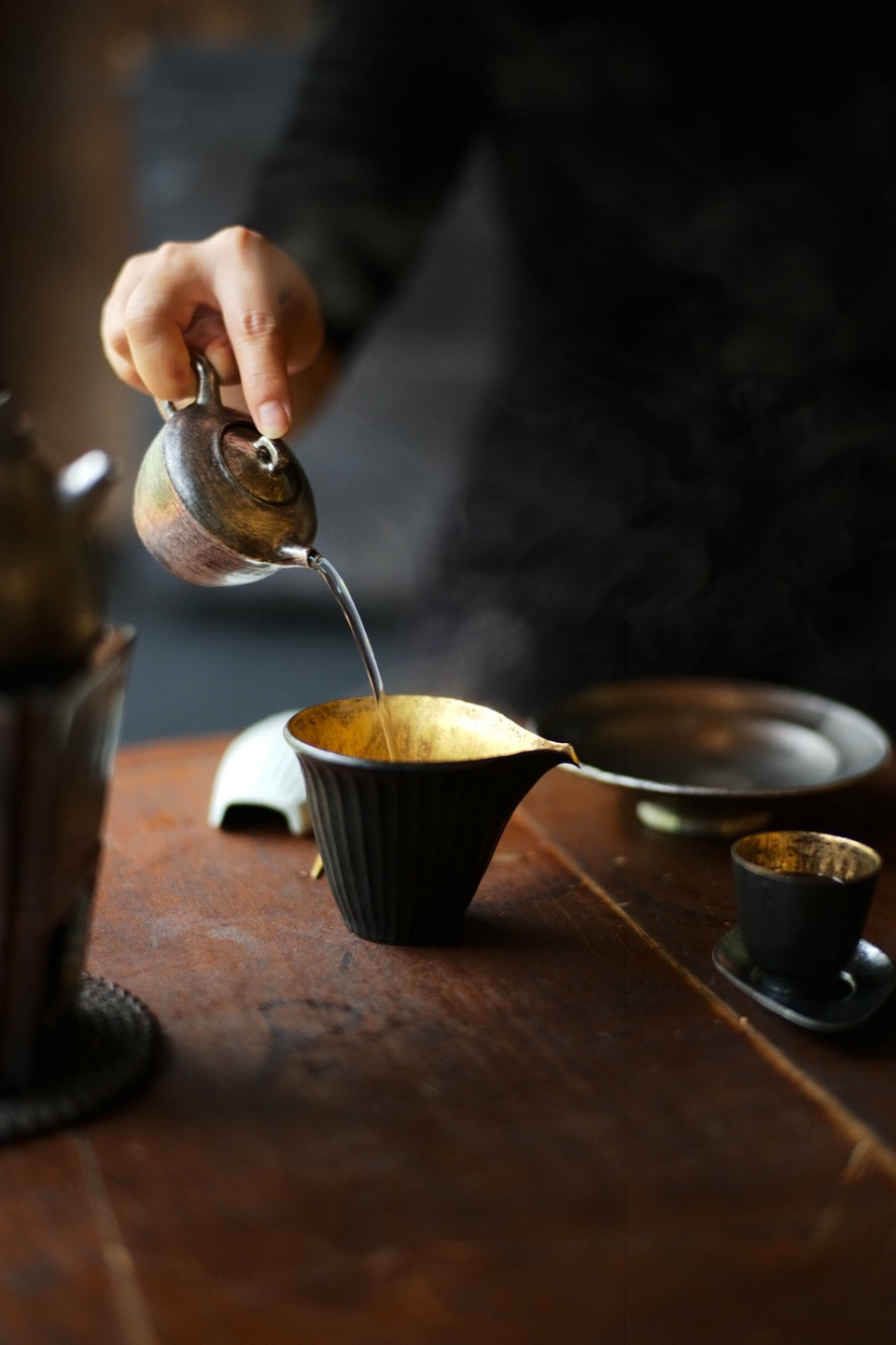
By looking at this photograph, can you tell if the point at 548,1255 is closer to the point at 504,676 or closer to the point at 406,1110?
the point at 406,1110

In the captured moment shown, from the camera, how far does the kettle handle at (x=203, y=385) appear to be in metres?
1.09

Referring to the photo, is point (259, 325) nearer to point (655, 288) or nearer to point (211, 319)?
point (211, 319)

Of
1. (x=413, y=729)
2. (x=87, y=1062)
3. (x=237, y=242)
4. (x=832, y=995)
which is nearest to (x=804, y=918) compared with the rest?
(x=832, y=995)

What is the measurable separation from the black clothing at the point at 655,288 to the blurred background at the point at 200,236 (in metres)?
1.95

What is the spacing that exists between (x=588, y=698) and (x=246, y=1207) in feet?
2.73

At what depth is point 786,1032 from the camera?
870 mm

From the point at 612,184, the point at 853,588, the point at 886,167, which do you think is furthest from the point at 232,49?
the point at 853,588

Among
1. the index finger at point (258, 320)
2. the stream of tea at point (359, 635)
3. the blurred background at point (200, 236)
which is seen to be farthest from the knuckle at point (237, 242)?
the blurred background at point (200, 236)

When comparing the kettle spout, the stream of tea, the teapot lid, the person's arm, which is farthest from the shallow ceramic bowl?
the kettle spout

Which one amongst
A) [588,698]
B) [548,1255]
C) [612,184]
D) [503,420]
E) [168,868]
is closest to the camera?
[548,1255]

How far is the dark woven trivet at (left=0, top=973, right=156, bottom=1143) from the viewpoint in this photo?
2.45ft

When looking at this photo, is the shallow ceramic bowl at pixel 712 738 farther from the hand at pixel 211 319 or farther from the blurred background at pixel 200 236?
the blurred background at pixel 200 236

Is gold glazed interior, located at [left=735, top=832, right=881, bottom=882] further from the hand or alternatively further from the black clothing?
the black clothing

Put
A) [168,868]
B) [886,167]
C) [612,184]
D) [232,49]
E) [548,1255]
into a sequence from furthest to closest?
1. [232,49]
2. [612,184]
3. [886,167]
4. [168,868]
5. [548,1255]
